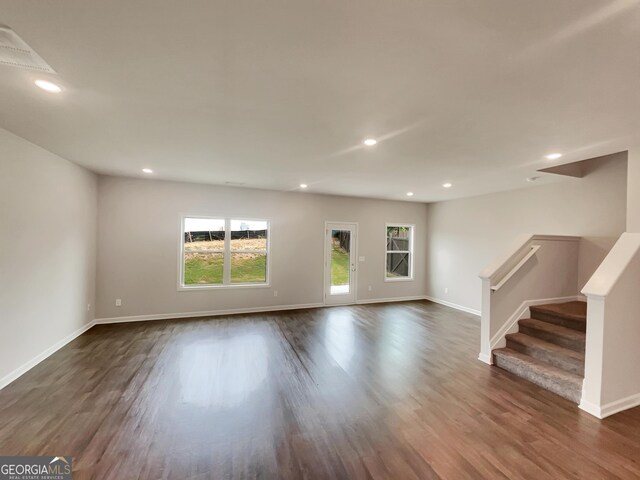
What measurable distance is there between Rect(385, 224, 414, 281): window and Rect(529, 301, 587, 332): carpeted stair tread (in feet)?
11.4

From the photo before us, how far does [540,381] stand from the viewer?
2.99 meters

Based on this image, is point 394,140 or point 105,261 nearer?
point 394,140

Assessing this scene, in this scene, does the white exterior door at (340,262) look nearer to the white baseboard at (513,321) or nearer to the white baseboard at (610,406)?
the white baseboard at (513,321)

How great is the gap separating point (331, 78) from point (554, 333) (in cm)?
397

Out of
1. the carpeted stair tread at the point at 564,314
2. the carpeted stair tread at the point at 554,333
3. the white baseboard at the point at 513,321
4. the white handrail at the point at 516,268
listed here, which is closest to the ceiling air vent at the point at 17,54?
the white handrail at the point at 516,268

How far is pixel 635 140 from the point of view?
2742mm

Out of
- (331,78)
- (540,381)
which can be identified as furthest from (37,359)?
(540,381)

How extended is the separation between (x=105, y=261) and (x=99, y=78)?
13.4ft

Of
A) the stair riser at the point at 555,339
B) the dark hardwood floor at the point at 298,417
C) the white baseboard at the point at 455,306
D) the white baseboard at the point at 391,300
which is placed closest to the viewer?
the dark hardwood floor at the point at 298,417

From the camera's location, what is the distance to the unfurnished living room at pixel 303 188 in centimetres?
146

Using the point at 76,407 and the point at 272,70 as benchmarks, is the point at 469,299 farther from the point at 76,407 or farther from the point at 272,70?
the point at 76,407

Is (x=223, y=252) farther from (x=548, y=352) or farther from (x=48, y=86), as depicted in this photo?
(x=548, y=352)

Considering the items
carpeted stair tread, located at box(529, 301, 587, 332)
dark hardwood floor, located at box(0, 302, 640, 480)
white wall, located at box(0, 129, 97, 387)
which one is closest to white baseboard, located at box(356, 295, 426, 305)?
dark hardwood floor, located at box(0, 302, 640, 480)

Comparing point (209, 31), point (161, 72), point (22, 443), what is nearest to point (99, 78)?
point (161, 72)
